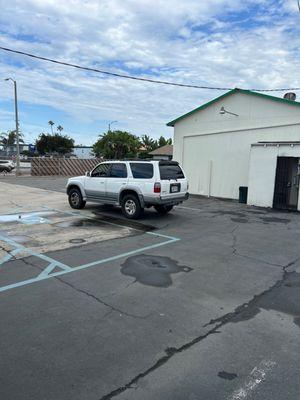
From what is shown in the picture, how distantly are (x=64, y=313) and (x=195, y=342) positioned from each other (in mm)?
1764

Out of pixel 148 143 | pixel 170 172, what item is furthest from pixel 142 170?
pixel 148 143

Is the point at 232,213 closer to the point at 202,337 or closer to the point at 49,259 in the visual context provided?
the point at 49,259

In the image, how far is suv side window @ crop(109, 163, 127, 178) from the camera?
11.7 m

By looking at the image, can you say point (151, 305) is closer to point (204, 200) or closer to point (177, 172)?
point (177, 172)

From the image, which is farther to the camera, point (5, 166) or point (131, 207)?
point (5, 166)

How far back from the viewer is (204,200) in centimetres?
1731

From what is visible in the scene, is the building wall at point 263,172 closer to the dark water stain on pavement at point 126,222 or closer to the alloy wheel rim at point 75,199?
the dark water stain on pavement at point 126,222

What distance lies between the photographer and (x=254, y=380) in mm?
3170

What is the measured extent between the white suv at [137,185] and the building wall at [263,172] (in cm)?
469

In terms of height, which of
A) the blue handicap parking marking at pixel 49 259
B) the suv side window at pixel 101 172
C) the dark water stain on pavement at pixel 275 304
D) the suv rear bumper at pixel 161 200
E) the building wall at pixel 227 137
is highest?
the building wall at pixel 227 137

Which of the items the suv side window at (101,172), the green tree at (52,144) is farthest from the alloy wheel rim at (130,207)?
the green tree at (52,144)

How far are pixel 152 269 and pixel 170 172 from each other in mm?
5391

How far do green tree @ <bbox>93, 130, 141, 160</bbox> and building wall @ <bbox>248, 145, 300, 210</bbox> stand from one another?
4101 centimetres

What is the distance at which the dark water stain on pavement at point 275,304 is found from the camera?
4.48m
